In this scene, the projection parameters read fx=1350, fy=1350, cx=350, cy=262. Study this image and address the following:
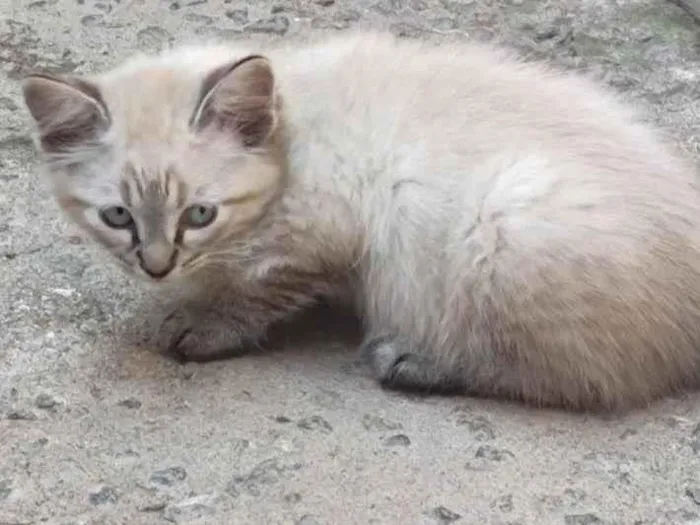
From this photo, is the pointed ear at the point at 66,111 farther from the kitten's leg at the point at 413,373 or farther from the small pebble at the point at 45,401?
the kitten's leg at the point at 413,373

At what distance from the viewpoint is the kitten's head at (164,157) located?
2643 mm

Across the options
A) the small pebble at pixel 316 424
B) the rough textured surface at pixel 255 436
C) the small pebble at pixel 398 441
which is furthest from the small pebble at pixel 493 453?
the small pebble at pixel 316 424

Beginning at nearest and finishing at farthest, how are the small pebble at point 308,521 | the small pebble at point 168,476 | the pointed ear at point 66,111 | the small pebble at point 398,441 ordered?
the small pebble at point 308,521, the small pebble at point 168,476, the small pebble at point 398,441, the pointed ear at point 66,111

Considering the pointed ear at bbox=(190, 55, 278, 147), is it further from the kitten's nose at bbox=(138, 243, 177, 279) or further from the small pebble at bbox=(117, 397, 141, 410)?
the small pebble at bbox=(117, 397, 141, 410)

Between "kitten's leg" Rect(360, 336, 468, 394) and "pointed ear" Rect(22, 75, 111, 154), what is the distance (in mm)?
740


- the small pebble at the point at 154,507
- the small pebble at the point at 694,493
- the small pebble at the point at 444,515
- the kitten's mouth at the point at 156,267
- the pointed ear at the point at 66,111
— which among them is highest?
the pointed ear at the point at 66,111

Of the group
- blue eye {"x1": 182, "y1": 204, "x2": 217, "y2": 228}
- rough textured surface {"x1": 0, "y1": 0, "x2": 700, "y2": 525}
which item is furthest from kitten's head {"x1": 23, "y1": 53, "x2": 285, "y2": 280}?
rough textured surface {"x1": 0, "y1": 0, "x2": 700, "y2": 525}

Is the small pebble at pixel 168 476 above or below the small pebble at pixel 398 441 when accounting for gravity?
below

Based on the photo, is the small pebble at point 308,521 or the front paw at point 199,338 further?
the front paw at point 199,338

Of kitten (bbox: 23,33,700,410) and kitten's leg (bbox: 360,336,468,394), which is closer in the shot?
kitten (bbox: 23,33,700,410)

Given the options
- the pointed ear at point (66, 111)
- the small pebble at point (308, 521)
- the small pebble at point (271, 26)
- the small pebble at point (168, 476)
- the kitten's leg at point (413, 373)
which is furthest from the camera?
the small pebble at point (271, 26)

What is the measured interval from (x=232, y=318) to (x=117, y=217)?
0.34 metres

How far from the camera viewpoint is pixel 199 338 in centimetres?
282

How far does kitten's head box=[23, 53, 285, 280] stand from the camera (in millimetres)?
2643
